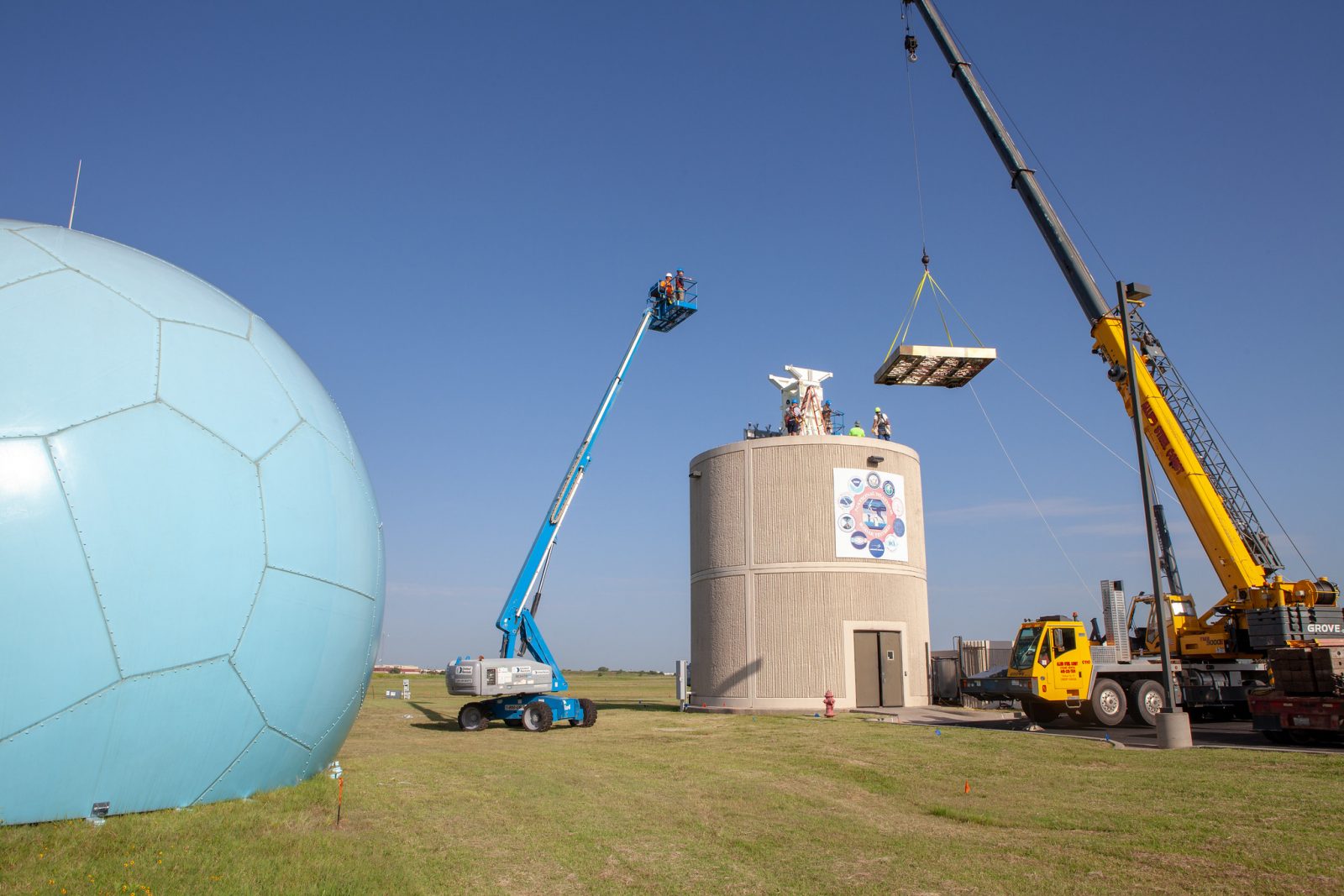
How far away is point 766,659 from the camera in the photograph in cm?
2597

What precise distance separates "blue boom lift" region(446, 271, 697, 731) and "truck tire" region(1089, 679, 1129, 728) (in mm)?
12233

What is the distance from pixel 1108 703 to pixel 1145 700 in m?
0.96

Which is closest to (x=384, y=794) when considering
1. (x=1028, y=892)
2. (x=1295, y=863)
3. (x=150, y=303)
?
(x=150, y=303)

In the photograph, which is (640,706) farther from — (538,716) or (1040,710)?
(1040,710)

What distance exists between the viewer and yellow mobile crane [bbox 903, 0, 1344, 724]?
1986 cm

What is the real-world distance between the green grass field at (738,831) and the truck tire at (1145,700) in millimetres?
7085

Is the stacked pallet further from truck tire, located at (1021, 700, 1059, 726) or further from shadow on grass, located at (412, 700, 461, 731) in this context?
shadow on grass, located at (412, 700, 461, 731)

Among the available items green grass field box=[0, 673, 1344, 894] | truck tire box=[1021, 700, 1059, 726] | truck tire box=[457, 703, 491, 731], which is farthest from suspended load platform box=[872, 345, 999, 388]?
truck tire box=[457, 703, 491, 731]

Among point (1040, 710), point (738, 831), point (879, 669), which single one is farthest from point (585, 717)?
point (738, 831)

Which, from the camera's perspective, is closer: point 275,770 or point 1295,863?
point 1295,863

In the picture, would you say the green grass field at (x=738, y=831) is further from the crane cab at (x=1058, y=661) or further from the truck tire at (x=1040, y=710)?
the truck tire at (x=1040, y=710)

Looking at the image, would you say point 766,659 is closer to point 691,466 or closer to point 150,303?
point 691,466

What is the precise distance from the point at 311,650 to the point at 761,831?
4.46m

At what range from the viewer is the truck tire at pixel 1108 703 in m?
20.5
